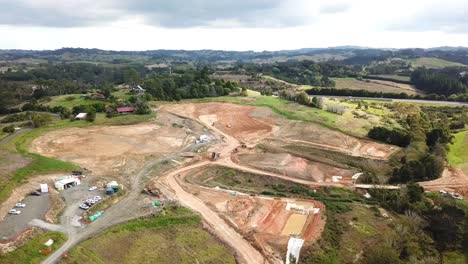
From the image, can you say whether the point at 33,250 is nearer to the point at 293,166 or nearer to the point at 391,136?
the point at 293,166

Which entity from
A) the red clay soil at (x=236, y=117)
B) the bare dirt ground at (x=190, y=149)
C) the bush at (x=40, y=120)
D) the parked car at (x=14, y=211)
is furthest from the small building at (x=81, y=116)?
the parked car at (x=14, y=211)

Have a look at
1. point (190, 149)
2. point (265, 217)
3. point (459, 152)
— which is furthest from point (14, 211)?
point (459, 152)

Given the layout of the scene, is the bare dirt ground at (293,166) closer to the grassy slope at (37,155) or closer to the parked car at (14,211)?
the grassy slope at (37,155)

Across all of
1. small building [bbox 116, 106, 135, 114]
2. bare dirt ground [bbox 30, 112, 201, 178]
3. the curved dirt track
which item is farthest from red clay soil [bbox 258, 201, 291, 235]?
small building [bbox 116, 106, 135, 114]

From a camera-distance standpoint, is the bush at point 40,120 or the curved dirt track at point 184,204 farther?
the bush at point 40,120

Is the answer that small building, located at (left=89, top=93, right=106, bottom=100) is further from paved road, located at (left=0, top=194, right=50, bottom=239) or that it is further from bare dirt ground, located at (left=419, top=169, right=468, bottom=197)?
bare dirt ground, located at (left=419, top=169, right=468, bottom=197)


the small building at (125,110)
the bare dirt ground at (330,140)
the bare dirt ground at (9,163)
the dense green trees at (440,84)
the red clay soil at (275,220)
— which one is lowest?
the dense green trees at (440,84)

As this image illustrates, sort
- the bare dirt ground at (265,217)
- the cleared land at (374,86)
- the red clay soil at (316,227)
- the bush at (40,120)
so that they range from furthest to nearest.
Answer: the cleared land at (374,86) < the bush at (40,120) < the red clay soil at (316,227) < the bare dirt ground at (265,217)
